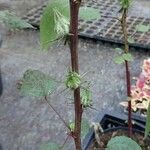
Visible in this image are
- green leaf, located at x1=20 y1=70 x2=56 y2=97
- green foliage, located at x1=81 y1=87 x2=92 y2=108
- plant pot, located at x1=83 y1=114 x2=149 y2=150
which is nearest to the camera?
green foliage, located at x1=81 y1=87 x2=92 y2=108

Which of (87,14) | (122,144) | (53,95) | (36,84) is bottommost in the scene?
(53,95)

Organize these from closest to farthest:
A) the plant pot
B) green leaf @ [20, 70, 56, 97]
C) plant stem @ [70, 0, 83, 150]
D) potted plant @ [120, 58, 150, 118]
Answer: plant stem @ [70, 0, 83, 150], green leaf @ [20, 70, 56, 97], the plant pot, potted plant @ [120, 58, 150, 118]

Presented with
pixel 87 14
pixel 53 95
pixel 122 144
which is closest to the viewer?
pixel 87 14

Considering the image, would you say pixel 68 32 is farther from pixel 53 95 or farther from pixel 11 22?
pixel 53 95

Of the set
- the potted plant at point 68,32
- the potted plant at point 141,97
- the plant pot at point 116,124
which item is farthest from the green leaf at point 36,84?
the potted plant at point 141,97

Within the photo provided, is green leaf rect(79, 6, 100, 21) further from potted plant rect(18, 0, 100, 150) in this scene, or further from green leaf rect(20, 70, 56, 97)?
green leaf rect(20, 70, 56, 97)

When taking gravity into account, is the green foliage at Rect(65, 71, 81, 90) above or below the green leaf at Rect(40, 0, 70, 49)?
below

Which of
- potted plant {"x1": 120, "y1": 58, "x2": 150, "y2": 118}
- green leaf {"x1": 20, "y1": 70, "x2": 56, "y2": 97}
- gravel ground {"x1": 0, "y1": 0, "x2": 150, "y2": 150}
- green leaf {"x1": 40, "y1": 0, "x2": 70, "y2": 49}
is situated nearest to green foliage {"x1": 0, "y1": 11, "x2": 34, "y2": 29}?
green leaf {"x1": 20, "y1": 70, "x2": 56, "y2": 97}

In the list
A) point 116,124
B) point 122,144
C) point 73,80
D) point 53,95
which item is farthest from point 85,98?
point 53,95

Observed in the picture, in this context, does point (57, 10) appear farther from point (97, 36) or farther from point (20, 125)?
point (97, 36)
